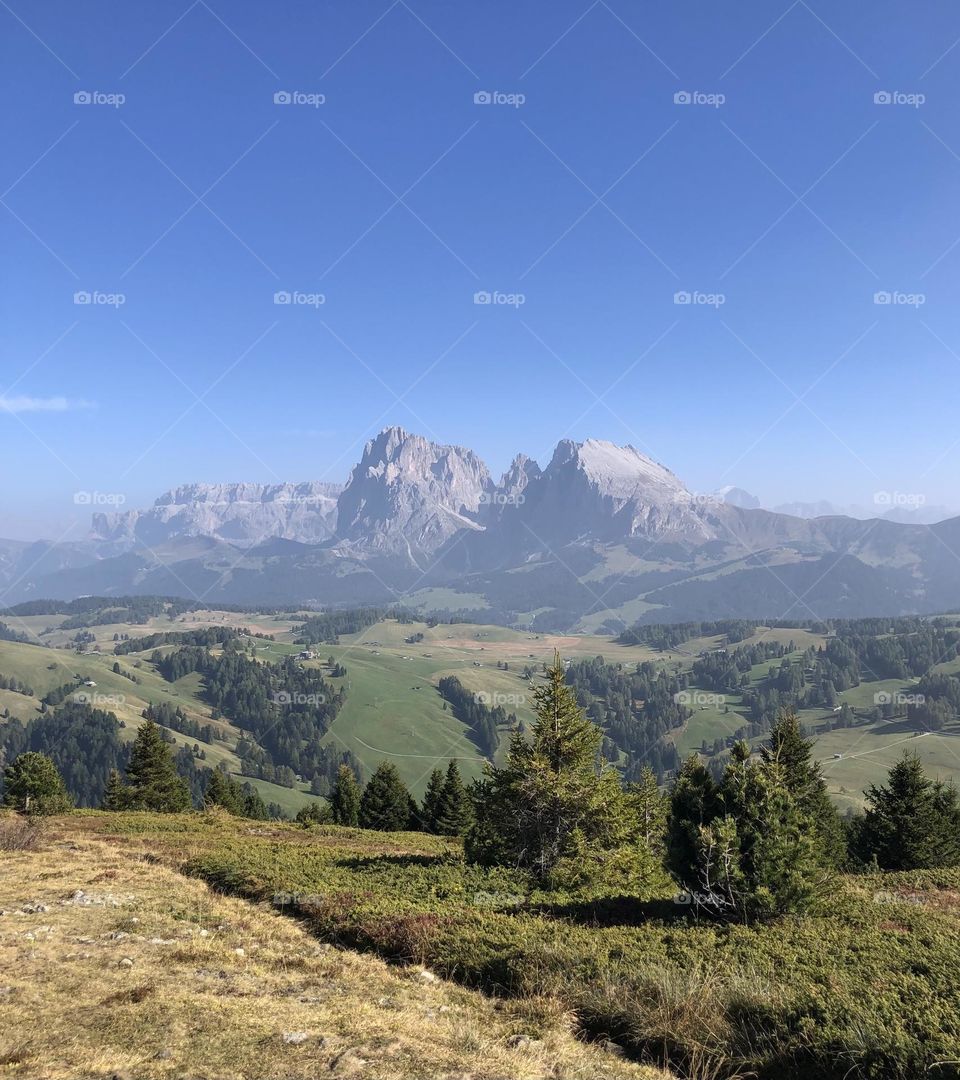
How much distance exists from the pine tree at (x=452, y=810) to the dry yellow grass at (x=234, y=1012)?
200 feet

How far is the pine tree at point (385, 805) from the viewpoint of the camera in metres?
80.9

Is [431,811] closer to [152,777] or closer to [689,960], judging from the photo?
[152,777]

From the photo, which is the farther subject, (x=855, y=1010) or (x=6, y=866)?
(x=6, y=866)

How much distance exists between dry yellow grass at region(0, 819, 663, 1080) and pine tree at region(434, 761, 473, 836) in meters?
61.1

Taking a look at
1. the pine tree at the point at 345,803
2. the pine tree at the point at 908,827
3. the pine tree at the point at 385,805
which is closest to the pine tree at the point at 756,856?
the pine tree at the point at 908,827

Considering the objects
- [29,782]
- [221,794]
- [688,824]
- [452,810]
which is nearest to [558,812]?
[688,824]

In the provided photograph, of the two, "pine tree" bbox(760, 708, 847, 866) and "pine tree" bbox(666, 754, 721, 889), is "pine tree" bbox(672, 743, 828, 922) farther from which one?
"pine tree" bbox(760, 708, 847, 866)

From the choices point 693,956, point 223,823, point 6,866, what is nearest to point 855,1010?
point 693,956

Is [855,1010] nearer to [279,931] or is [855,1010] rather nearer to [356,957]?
[356,957]

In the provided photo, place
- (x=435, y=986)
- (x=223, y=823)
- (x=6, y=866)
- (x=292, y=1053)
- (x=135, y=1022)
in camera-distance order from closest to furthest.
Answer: (x=292, y=1053) → (x=135, y=1022) → (x=435, y=986) → (x=6, y=866) → (x=223, y=823)

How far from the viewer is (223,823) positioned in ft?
166

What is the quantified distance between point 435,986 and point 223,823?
42.9 metres

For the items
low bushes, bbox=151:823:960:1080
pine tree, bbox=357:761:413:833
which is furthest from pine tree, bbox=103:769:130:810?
low bushes, bbox=151:823:960:1080

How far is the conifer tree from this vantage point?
8094 cm
